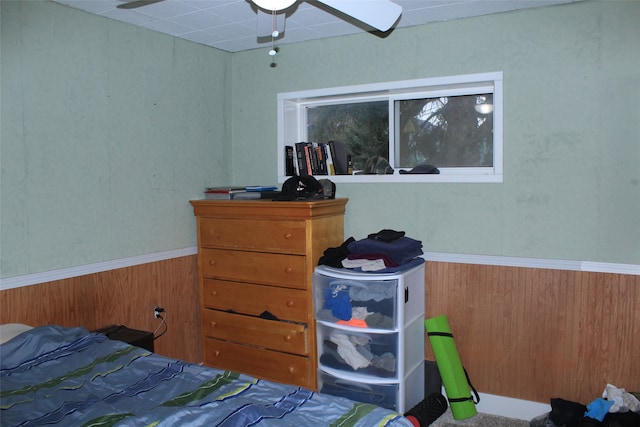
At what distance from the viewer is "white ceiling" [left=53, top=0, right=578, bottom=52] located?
274 cm

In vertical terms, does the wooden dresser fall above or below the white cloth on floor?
above

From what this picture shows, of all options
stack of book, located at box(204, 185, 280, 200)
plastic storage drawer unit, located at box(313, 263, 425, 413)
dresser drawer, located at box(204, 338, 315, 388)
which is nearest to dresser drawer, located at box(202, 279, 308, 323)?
plastic storage drawer unit, located at box(313, 263, 425, 413)

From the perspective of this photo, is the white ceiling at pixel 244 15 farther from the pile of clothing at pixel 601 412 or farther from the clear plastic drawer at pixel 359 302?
the pile of clothing at pixel 601 412

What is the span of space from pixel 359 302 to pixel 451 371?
686 millimetres

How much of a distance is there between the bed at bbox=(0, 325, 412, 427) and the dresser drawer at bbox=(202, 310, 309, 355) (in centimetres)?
101

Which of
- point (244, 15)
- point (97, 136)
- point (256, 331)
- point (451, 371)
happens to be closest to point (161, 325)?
point (256, 331)

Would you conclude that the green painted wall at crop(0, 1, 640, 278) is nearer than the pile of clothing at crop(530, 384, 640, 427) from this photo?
No

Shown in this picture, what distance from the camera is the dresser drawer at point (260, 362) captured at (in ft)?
10.3

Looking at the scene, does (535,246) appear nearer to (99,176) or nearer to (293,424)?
(293,424)

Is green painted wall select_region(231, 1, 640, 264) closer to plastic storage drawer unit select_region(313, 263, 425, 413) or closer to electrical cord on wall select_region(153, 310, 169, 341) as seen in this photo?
plastic storage drawer unit select_region(313, 263, 425, 413)

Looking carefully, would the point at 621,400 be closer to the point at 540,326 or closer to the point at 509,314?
the point at 540,326

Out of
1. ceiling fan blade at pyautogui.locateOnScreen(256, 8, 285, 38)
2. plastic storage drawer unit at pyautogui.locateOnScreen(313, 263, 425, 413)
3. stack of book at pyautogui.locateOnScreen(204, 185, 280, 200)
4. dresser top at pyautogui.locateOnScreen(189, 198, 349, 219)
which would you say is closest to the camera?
ceiling fan blade at pyautogui.locateOnScreen(256, 8, 285, 38)

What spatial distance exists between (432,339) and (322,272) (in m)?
0.77

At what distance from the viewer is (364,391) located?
2.91 m
